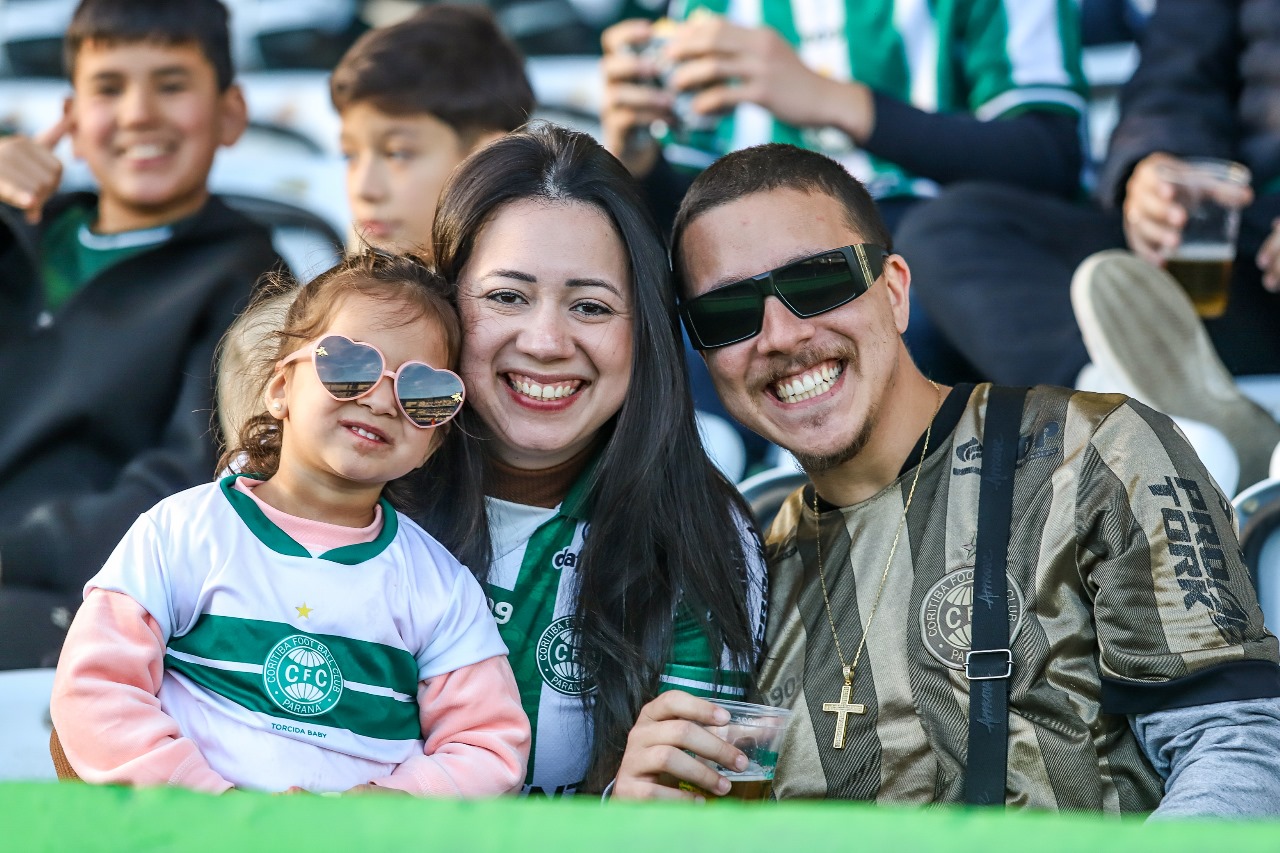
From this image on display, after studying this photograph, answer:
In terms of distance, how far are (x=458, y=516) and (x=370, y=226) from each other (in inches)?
54.5

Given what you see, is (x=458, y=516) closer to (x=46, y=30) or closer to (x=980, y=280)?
(x=980, y=280)

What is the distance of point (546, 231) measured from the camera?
2098 mm

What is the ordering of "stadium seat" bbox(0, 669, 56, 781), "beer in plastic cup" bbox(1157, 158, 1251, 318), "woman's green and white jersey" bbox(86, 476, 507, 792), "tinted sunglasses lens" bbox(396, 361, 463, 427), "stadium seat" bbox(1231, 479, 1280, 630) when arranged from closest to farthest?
"woman's green and white jersey" bbox(86, 476, 507, 792) < "tinted sunglasses lens" bbox(396, 361, 463, 427) < "stadium seat" bbox(1231, 479, 1280, 630) < "stadium seat" bbox(0, 669, 56, 781) < "beer in plastic cup" bbox(1157, 158, 1251, 318)

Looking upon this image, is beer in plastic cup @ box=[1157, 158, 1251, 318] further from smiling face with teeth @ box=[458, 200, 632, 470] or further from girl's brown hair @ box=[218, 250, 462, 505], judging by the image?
girl's brown hair @ box=[218, 250, 462, 505]

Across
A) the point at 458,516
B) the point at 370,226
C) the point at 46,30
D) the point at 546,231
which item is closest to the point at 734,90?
the point at 370,226

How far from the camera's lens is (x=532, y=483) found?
2.19 metres

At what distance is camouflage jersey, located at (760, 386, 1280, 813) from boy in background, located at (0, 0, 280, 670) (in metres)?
1.72

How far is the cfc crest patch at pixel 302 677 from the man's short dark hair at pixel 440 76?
74.1 inches

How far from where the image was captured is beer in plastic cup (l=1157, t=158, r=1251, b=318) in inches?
112

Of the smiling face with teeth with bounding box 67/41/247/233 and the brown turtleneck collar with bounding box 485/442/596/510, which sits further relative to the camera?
the smiling face with teeth with bounding box 67/41/247/233

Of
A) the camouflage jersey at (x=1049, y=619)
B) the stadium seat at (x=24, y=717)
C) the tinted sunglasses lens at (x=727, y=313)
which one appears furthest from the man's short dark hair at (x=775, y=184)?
the stadium seat at (x=24, y=717)

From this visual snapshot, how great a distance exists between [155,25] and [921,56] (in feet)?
6.41

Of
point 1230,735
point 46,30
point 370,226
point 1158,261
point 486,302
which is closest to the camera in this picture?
point 1230,735

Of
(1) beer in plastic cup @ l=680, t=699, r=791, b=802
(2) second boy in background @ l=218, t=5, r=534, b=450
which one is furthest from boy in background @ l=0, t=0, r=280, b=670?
(1) beer in plastic cup @ l=680, t=699, r=791, b=802
